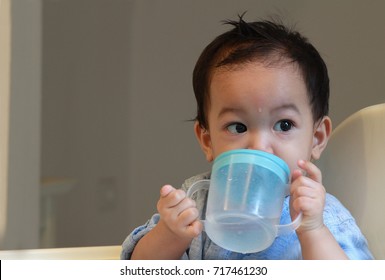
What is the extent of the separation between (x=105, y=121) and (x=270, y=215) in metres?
0.39

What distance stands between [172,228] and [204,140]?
8.3 inches

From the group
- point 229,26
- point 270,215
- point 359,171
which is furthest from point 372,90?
point 270,215

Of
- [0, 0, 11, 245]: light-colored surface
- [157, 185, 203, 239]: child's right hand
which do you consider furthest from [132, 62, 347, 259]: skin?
[0, 0, 11, 245]: light-colored surface

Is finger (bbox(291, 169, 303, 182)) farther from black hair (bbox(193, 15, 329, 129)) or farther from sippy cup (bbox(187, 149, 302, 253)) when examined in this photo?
black hair (bbox(193, 15, 329, 129))

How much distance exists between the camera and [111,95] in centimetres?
92

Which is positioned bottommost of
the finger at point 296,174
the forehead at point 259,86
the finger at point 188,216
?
the finger at point 188,216

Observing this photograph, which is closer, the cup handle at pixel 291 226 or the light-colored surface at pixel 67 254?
the cup handle at pixel 291 226

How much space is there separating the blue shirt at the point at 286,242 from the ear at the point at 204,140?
0.06m

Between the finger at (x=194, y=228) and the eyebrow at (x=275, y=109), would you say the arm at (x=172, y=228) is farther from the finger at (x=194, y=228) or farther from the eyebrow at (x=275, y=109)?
the eyebrow at (x=275, y=109)

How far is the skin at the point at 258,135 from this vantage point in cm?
66

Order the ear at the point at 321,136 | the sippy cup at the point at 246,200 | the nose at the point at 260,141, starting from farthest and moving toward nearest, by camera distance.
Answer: the ear at the point at 321,136 → the nose at the point at 260,141 → the sippy cup at the point at 246,200

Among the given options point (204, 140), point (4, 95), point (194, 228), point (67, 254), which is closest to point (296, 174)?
point (194, 228)

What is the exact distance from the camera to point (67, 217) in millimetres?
919

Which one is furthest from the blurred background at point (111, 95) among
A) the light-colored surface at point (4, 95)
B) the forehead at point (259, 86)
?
the forehead at point (259, 86)
